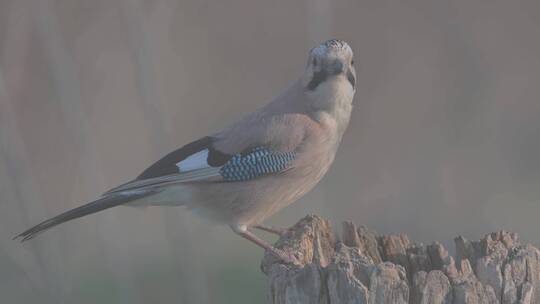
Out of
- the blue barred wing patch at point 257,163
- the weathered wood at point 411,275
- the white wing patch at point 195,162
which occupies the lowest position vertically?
the weathered wood at point 411,275

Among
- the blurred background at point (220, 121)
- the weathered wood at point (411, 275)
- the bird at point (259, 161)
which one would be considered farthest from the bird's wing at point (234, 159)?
the weathered wood at point (411, 275)

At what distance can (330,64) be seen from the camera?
13.4ft

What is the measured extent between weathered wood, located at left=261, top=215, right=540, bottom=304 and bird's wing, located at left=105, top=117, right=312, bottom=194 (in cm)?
93

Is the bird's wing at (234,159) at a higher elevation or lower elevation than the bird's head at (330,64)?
lower

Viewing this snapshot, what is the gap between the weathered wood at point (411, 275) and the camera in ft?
8.92

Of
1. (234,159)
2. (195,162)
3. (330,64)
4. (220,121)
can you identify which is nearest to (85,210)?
(195,162)

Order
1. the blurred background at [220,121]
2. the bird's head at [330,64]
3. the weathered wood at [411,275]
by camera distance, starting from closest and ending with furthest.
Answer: the weathered wood at [411,275], the bird's head at [330,64], the blurred background at [220,121]

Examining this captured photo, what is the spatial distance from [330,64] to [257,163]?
1.68ft

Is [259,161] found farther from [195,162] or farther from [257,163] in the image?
[195,162]

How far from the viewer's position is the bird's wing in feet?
13.8

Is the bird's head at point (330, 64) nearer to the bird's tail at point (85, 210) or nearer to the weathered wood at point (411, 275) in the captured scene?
the bird's tail at point (85, 210)

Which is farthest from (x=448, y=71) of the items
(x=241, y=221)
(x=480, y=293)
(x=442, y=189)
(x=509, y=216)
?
(x=480, y=293)

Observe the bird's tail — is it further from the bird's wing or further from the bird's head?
the bird's head

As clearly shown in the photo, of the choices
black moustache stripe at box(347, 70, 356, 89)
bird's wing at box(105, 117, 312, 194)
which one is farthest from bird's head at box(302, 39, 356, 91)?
bird's wing at box(105, 117, 312, 194)
